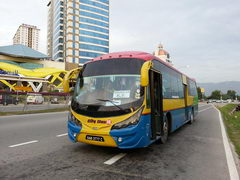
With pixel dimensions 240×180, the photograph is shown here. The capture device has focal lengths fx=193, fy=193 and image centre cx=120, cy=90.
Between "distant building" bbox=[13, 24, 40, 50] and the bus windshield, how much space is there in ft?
585

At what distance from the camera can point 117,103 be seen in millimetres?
4855

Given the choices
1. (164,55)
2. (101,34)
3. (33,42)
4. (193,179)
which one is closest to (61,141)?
(193,179)

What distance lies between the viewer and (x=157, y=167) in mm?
4355

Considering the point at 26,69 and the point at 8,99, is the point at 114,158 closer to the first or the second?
the point at 8,99

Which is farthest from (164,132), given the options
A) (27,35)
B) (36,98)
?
(27,35)

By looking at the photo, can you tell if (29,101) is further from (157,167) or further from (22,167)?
(157,167)

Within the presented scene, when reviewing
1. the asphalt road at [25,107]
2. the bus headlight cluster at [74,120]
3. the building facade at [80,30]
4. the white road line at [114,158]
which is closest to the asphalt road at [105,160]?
the white road line at [114,158]

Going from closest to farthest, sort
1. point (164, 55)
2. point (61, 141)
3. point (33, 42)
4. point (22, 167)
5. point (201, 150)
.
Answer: point (22, 167) < point (201, 150) < point (61, 141) < point (164, 55) < point (33, 42)

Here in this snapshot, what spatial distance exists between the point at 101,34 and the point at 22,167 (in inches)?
3553

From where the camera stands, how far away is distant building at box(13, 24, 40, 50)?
160 metres

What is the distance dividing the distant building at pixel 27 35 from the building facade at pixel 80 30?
77808 mm

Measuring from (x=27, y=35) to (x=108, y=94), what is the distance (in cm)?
18255

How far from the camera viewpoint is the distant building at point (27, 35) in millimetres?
160375

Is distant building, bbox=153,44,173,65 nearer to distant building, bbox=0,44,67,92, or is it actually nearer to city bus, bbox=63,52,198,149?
distant building, bbox=0,44,67,92
